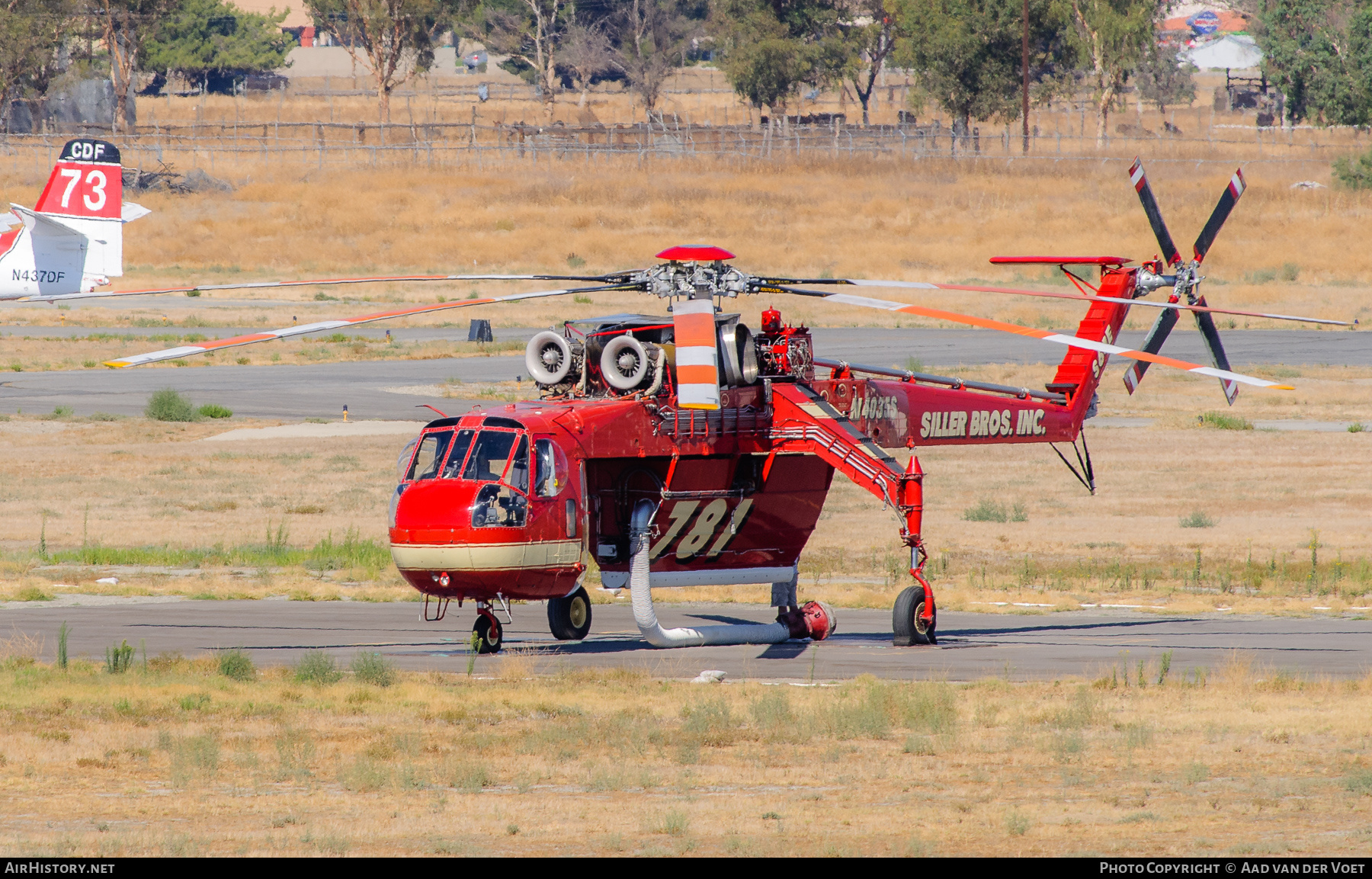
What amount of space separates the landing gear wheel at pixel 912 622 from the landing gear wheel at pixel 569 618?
12.3 feet

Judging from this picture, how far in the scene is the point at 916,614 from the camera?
19.4 metres

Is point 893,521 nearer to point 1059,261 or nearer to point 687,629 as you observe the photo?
point 1059,261

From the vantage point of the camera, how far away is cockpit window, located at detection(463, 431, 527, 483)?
17453 mm

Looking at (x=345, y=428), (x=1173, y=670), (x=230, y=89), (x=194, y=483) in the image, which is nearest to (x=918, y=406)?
(x=1173, y=670)

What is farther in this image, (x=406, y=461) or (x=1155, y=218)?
(x=1155, y=218)

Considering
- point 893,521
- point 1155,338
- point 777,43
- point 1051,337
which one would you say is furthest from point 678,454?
point 777,43

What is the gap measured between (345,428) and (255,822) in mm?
29154

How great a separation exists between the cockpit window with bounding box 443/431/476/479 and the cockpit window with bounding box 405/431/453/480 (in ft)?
0.33

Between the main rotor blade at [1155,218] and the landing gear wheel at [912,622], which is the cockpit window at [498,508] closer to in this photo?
the landing gear wheel at [912,622]

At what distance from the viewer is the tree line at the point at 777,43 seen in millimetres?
115812

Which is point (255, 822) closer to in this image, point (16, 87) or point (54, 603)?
point (54, 603)

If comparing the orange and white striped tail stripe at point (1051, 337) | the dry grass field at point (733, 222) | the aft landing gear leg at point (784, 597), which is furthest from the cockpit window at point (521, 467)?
the dry grass field at point (733, 222)

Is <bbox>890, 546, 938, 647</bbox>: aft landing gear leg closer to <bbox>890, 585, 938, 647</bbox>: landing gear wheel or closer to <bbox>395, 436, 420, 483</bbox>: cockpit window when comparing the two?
<bbox>890, 585, 938, 647</bbox>: landing gear wheel

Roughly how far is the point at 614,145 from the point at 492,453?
10263 cm
